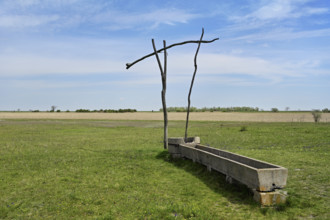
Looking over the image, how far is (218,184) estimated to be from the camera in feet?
28.3

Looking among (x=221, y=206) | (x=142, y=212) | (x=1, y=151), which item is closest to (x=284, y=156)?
(x=221, y=206)

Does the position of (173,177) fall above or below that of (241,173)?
below

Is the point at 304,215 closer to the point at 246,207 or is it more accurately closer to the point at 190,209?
the point at 246,207

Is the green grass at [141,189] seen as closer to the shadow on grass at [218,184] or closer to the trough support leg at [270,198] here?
the shadow on grass at [218,184]

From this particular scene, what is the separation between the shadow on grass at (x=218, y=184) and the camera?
727 cm

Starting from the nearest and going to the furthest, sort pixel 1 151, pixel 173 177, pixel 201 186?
pixel 201 186 < pixel 173 177 < pixel 1 151

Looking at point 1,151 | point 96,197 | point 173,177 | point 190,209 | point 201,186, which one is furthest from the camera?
point 1,151

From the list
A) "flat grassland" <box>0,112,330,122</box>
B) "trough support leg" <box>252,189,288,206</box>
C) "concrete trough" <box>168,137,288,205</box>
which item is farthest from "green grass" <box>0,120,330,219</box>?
"flat grassland" <box>0,112,330,122</box>

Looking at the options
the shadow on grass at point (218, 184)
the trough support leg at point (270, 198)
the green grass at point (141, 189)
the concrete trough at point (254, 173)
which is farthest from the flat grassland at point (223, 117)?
the trough support leg at point (270, 198)

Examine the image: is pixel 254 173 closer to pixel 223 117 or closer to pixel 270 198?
pixel 270 198

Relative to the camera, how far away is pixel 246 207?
6.66m

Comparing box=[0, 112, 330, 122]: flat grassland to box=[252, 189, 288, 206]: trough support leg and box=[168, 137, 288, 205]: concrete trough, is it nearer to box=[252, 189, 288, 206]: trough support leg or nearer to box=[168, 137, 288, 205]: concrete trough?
box=[168, 137, 288, 205]: concrete trough

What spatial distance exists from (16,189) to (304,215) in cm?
842

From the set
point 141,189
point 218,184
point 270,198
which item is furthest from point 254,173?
point 141,189
